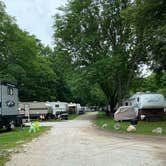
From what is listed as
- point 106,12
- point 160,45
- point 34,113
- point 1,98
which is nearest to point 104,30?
point 106,12

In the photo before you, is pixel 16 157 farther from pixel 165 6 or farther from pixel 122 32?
pixel 122 32

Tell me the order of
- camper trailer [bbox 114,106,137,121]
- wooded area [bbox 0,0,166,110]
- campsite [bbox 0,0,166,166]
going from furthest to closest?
wooded area [bbox 0,0,166,110], camper trailer [bbox 114,106,137,121], campsite [bbox 0,0,166,166]

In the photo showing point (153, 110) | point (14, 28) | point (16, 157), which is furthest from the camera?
point (14, 28)

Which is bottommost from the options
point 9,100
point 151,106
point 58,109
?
point 151,106

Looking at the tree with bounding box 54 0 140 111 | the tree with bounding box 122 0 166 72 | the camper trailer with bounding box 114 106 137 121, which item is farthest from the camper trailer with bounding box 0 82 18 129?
the tree with bounding box 54 0 140 111

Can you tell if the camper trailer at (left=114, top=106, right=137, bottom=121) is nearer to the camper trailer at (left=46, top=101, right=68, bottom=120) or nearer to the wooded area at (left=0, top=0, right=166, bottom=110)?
the wooded area at (left=0, top=0, right=166, bottom=110)

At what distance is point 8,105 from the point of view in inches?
1340

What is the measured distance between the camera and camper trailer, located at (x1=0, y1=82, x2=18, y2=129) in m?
32.8

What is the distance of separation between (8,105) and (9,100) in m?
0.50

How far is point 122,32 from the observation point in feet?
190

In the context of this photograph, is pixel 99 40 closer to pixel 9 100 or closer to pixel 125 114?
pixel 125 114

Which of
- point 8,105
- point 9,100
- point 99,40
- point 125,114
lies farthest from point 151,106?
point 8,105

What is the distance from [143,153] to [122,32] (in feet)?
140

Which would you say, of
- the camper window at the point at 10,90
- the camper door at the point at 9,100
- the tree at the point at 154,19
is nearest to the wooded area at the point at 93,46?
the tree at the point at 154,19
